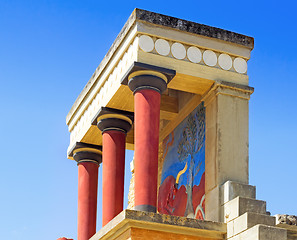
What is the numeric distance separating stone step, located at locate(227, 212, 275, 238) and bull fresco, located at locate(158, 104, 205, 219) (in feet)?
4.94

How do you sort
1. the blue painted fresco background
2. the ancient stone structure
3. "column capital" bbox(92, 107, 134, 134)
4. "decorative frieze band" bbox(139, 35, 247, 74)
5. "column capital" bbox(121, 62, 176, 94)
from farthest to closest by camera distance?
"column capital" bbox(92, 107, 134, 134) → the blue painted fresco background → "decorative frieze band" bbox(139, 35, 247, 74) → "column capital" bbox(121, 62, 176, 94) → the ancient stone structure

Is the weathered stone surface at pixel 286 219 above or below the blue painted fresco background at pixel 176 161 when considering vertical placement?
below

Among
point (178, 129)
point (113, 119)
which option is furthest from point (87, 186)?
point (178, 129)

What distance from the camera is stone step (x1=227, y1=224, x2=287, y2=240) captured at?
12.7 meters

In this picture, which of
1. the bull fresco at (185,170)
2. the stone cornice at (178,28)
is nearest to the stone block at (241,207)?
the bull fresco at (185,170)

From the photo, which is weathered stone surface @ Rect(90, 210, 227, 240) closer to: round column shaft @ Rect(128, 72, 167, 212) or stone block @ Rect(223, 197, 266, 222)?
stone block @ Rect(223, 197, 266, 222)

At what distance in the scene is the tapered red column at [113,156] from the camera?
1602cm

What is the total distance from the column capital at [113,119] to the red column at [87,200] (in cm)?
189

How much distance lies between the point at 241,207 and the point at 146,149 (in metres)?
2.10

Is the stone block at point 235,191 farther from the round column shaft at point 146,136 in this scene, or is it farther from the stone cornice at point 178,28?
the stone cornice at point 178,28

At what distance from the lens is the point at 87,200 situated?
1805cm

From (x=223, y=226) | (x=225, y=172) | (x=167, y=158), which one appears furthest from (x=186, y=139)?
(x=223, y=226)

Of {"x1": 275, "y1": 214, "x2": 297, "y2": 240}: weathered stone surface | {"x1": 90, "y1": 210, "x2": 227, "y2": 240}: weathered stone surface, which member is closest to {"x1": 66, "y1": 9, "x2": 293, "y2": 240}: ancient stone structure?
{"x1": 90, "y1": 210, "x2": 227, "y2": 240}: weathered stone surface

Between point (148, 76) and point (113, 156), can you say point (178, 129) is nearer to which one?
point (113, 156)
